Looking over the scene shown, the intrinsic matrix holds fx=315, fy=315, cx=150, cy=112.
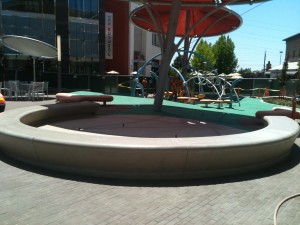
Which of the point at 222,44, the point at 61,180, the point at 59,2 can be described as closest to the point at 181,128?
the point at 61,180

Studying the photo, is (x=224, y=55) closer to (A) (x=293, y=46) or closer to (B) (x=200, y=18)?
(A) (x=293, y=46)

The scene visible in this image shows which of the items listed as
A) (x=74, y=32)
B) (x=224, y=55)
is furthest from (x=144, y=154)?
(x=224, y=55)

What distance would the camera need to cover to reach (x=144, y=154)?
5570 millimetres

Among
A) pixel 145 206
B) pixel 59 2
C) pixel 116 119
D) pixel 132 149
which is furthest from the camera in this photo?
pixel 59 2

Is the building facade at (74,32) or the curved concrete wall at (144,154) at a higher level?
the building facade at (74,32)

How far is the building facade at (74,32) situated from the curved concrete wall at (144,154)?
27159 mm

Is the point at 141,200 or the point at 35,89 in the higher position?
the point at 35,89

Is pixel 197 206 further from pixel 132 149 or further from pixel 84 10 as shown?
pixel 84 10

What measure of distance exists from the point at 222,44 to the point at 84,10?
36.4 metres

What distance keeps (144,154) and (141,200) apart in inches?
37.0

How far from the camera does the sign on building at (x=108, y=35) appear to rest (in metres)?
41.9

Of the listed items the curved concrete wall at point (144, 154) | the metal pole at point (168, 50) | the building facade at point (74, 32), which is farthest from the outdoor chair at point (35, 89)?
the curved concrete wall at point (144, 154)

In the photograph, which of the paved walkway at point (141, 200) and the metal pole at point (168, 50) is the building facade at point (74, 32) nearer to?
the metal pole at point (168, 50)

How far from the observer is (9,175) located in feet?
19.2
